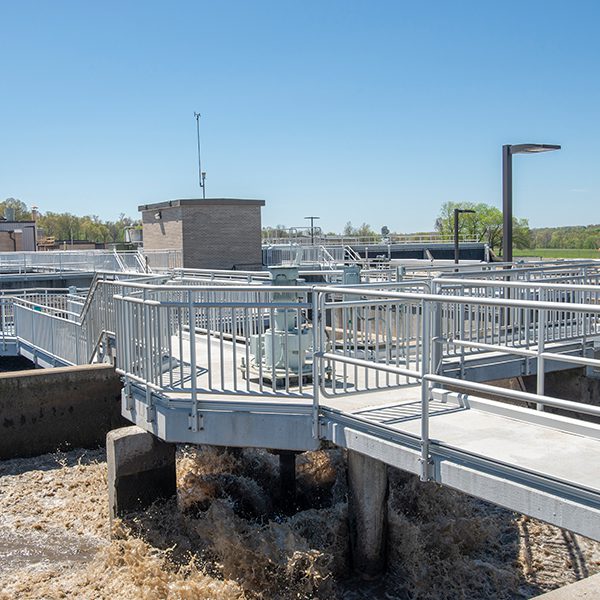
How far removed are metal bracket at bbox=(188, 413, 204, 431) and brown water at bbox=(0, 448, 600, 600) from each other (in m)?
2.04

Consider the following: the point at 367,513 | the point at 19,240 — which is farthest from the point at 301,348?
the point at 19,240

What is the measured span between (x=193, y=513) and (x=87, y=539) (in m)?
1.39

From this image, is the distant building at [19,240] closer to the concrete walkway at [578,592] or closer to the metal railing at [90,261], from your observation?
the metal railing at [90,261]

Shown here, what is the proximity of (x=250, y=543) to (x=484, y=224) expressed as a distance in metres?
86.2

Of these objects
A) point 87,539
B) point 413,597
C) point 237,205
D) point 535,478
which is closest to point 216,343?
point 87,539

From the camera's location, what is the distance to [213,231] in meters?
32.5

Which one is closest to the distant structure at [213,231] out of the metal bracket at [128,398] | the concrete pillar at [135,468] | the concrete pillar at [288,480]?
the concrete pillar at [288,480]

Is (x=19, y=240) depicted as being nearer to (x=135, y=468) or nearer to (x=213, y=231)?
(x=213, y=231)

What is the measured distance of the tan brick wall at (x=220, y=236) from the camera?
105 feet

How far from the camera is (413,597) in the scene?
26.7 feet

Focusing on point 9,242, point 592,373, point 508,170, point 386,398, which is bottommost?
point 592,373

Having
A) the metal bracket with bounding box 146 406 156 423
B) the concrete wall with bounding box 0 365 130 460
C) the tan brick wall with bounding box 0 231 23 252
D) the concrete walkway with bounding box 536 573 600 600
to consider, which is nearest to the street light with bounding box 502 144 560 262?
the concrete wall with bounding box 0 365 130 460

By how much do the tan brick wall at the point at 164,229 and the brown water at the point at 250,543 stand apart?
871 inches

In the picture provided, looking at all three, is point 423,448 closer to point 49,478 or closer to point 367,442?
point 367,442
